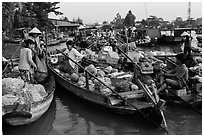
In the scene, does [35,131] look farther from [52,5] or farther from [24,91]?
[52,5]

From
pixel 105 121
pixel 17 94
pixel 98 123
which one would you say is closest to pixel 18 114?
pixel 17 94

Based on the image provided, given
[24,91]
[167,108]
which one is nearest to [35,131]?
[24,91]

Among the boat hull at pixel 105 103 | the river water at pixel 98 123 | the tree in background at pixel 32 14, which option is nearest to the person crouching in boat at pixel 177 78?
the river water at pixel 98 123

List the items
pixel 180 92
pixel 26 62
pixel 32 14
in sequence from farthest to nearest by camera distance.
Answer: pixel 32 14
pixel 26 62
pixel 180 92

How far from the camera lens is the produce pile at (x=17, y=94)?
4934 mm

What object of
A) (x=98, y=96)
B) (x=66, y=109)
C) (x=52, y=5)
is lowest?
(x=66, y=109)

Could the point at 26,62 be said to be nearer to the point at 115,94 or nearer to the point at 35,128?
the point at 35,128

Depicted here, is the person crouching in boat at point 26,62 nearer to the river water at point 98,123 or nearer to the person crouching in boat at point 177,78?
the river water at point 98,123

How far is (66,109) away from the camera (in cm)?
691

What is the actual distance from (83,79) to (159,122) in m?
2.81

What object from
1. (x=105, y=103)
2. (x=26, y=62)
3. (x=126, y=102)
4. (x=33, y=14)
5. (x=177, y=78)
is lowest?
(x=105, y=103)

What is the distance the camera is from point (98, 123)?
580 centimetres

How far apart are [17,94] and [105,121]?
1.92 meters

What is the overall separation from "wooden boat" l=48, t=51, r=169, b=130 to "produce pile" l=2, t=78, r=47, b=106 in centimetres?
120
